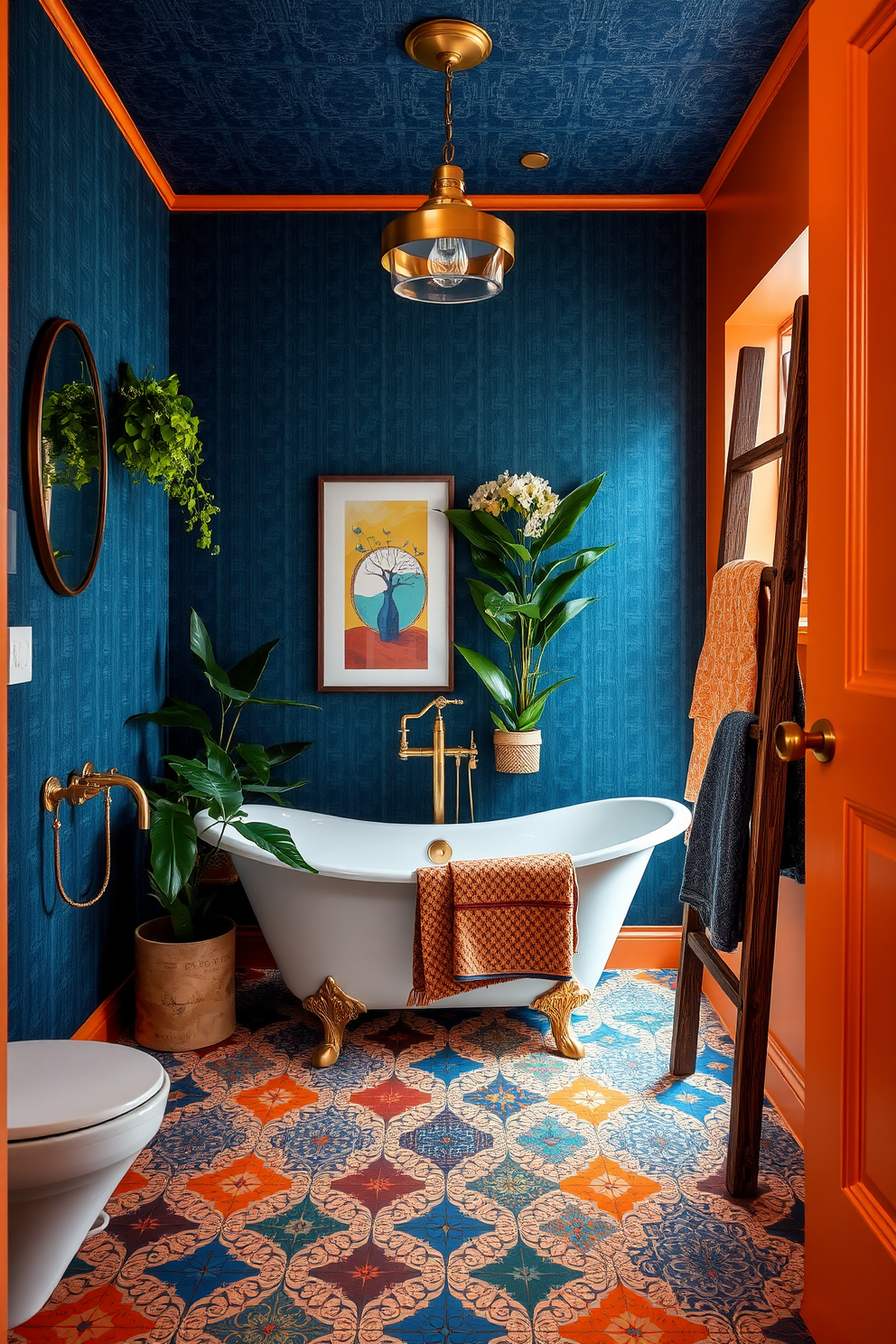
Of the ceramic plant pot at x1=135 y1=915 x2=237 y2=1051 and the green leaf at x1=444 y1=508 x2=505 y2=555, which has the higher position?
the green leaf at x1=444 y1=508 x2=505 y2=555

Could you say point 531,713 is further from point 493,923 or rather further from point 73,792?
point 73,792

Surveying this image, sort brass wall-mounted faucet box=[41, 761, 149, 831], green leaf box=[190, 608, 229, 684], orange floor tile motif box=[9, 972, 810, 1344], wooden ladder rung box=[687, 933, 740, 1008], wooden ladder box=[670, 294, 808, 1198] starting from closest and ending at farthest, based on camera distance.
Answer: orange floor tile motif box=[9, 972, 810, 1344] < wooden ladder box=[670, 294, 808, 1198] < wooden ladder rung box=[687, 933, 740, 1008] < brass wall-mounted faucet box=[41, 761, 149, 831] < green leaf box=[190, 608, 229, 684]

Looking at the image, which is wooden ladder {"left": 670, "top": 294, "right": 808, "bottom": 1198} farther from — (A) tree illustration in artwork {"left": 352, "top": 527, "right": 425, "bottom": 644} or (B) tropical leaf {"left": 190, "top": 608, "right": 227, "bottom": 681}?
(B) tropical leaf {"left": 190, "top": 608, "right": 227, "bottom": 681}

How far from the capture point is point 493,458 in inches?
131

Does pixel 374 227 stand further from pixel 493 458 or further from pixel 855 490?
pixel 855 490

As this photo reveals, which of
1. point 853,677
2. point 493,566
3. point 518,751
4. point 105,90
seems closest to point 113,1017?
point 518,751

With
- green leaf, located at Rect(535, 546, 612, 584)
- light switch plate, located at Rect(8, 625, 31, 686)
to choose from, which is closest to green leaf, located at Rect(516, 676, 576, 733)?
green leaf, located at Rect(535, 546, 612, 584)

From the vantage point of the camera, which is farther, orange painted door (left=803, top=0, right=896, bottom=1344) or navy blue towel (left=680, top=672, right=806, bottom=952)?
navy blue towel (left=680, top=672, right=806, bottom=952)

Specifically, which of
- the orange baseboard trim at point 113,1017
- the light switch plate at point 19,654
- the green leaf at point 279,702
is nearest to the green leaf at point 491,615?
the green leaf at point 279,702

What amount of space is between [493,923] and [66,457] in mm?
1662

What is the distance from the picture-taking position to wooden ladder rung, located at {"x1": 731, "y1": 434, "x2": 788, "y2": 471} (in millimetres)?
2188

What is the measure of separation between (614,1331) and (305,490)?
262cm

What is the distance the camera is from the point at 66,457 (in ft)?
7.66

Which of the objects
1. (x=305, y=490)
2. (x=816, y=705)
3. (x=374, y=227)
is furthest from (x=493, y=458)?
(x=816, y=705)
